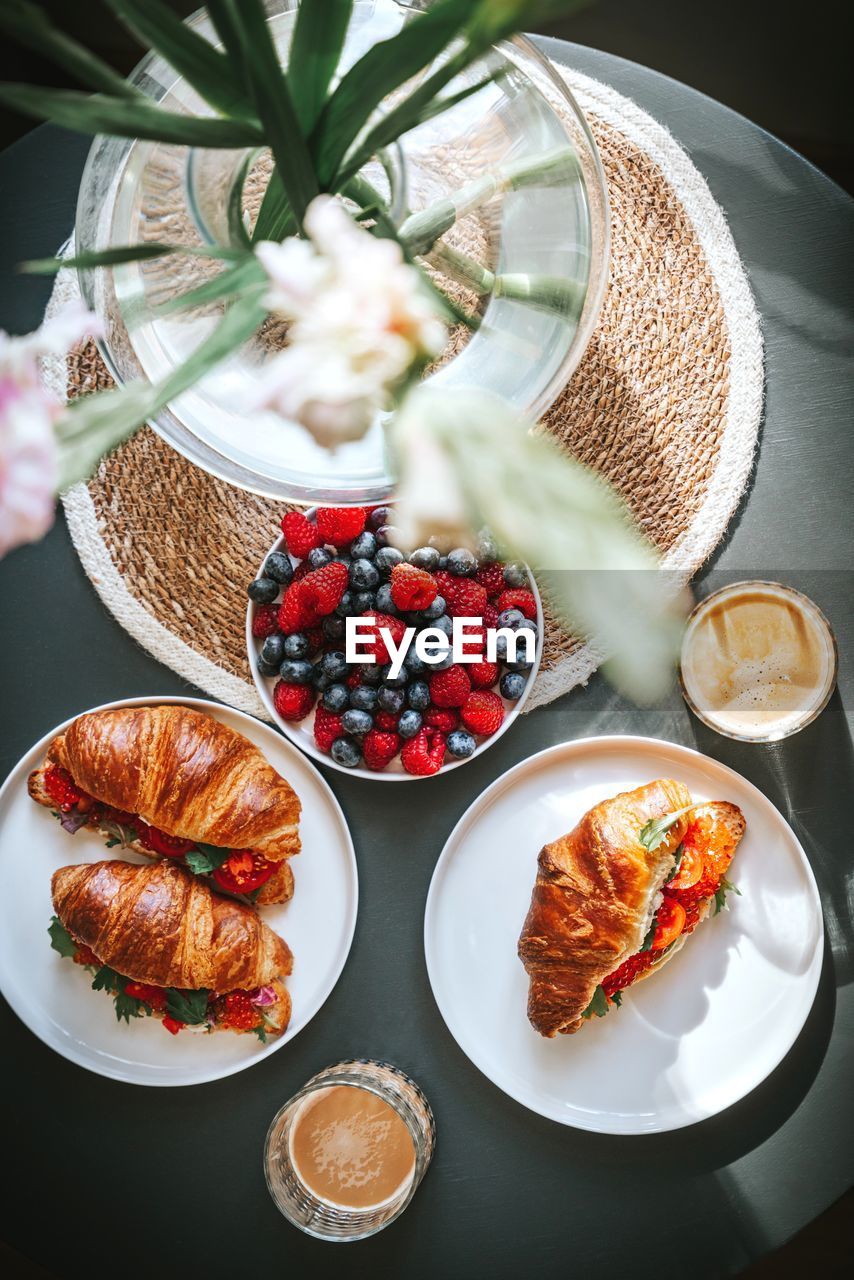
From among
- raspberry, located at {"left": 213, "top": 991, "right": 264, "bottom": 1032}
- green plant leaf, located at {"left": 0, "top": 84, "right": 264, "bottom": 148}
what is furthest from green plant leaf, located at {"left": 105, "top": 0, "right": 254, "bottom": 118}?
raspberry, located at {"left": 213, "top": 991, "right": 264, "bottom": 1032}

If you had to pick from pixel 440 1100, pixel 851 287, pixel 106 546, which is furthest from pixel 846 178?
pixel 440 1100

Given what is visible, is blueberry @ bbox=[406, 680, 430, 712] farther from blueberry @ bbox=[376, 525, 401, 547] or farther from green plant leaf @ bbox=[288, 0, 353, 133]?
green plant leaf @ bbox=[288, 0, 353, 133]

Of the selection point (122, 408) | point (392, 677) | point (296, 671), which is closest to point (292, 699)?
point (296, 671)

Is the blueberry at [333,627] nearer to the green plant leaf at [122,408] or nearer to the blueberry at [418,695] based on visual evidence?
the blueberry at [418,695]

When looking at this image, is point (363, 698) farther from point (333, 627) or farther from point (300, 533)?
point (300, 533)

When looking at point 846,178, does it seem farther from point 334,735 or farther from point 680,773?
point 334,735

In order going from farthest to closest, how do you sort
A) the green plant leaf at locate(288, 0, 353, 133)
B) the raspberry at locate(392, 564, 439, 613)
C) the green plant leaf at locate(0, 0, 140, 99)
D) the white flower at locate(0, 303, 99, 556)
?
1. the raspberry at locate(392, 564, 439, 613)
2. the green plant leaf at locate(288, 0, 353, 133)
3. the green plant leaf at locate(0, 0, 140, 99)
4. the white flower at locate(0, 303, 99, 556)

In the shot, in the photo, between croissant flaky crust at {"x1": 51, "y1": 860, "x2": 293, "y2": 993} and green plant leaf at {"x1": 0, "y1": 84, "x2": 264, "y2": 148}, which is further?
croissant flaky crust at {"x1": 51, "y1": 860, "x2": 293, "y2": 993}
